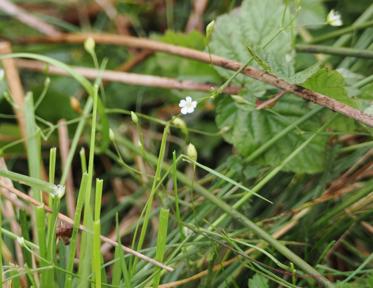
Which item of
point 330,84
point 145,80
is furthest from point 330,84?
point 145,80

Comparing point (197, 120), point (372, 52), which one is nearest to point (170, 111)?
point (197, 120)

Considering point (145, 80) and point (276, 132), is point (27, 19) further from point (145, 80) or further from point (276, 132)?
point (276, 132)

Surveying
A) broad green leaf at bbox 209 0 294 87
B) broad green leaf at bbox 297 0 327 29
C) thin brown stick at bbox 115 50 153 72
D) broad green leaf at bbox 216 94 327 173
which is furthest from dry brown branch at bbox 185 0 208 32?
broad green leaf at bbox 216 94 327 173

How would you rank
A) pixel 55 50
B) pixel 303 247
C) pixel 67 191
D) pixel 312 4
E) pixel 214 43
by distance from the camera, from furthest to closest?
pixel 55 50, pixel 312 4, pixel 67 191, pixel 214 43, pixel 303 247

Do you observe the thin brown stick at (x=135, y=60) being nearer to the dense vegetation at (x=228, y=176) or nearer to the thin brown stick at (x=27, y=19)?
the dense vegetation at (x=228, y=176)

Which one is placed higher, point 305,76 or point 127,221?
point 305,76

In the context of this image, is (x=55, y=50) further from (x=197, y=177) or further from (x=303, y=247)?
(x=303, y=247)

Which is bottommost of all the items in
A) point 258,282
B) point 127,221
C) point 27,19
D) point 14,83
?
point 127,221

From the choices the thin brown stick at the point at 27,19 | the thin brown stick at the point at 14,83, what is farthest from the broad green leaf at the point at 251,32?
the thin brown stick at the point at 27,19

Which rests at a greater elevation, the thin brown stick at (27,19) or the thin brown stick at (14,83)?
the thin brown stick at (27,19)
